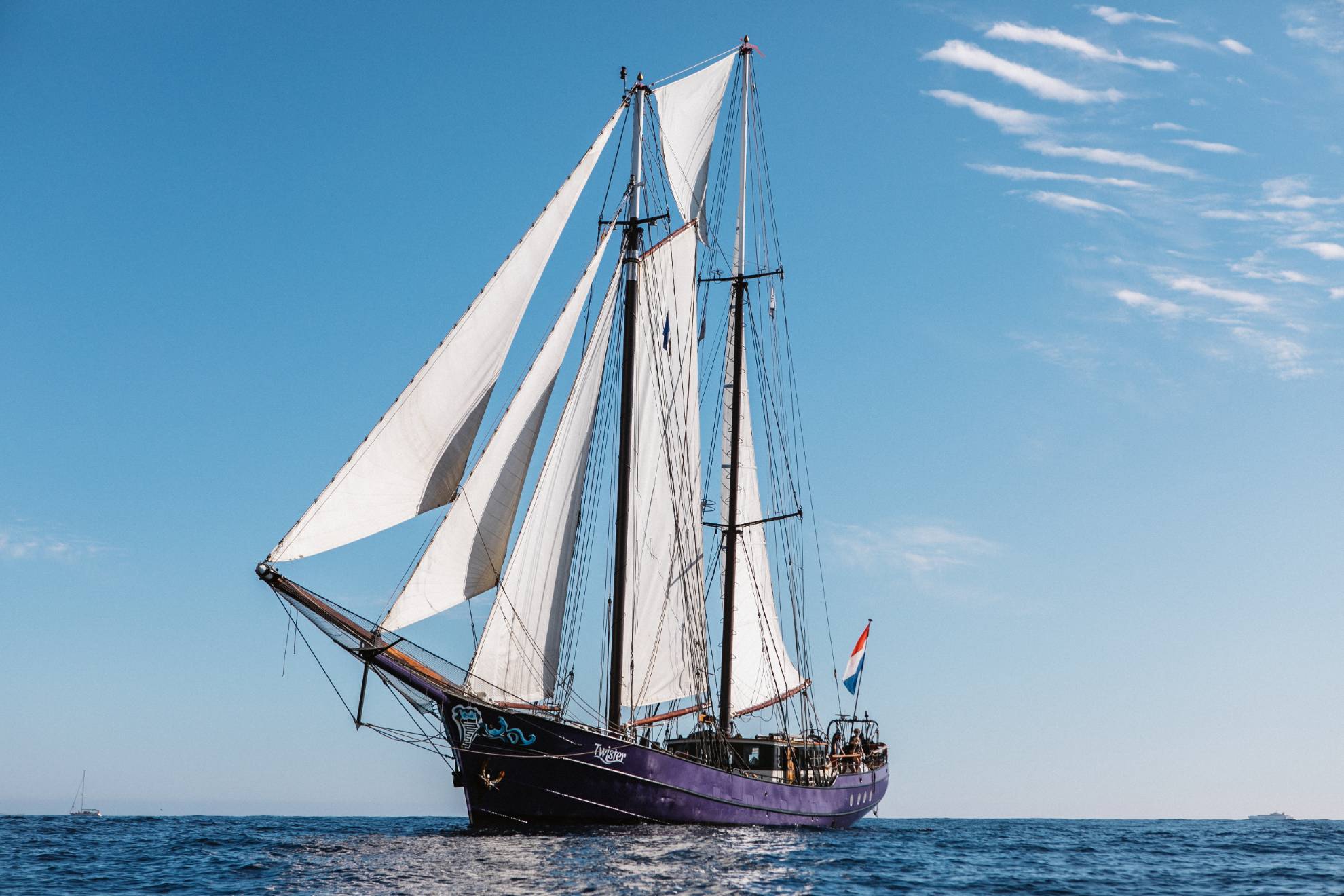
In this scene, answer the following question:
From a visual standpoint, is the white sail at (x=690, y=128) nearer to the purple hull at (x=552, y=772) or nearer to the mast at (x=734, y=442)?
the mast at (x=734, y=442)

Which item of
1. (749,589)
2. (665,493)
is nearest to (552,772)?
(665,493)

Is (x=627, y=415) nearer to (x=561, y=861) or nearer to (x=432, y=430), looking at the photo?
(x=432, y=430)

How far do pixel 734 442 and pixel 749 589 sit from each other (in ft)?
22.1

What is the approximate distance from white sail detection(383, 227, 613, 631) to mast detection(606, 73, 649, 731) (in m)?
4.49

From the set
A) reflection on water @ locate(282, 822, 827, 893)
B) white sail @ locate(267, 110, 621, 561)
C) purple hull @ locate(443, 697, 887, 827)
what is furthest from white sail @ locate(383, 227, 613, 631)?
reflection on water @ locate(282, 822, 827, 893)

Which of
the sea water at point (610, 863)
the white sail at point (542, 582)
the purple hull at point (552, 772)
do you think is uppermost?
the white sail at point (542, 582)

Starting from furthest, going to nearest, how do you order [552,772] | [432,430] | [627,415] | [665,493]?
1. [665,493]
2. [627,415]
3. [552,772]
4. [432,430]

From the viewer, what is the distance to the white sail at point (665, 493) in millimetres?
44500

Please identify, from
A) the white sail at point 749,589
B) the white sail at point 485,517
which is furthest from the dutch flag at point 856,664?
the white sail at point 485,517

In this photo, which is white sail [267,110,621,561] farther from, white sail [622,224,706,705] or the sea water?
the sea water

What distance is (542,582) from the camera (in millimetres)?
38094

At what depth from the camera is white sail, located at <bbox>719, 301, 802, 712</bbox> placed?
55.6 meters

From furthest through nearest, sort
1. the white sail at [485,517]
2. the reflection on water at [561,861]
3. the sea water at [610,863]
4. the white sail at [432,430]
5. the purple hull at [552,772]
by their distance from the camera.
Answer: the purple hull at [552,772] → the white sail at [485,517] → the white sail at [432,430] → the sea water at [610,863] → the reflection on water at [561,861]

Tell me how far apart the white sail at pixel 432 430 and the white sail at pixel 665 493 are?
24.2 feet
